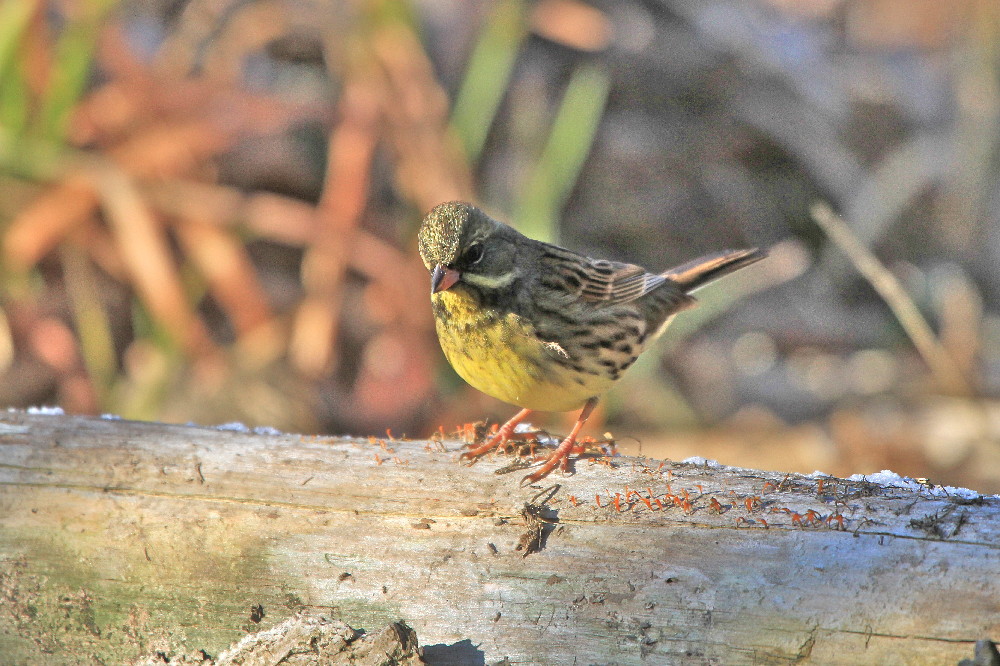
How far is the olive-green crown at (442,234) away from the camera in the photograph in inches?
152

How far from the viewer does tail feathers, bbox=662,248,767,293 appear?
194 inches

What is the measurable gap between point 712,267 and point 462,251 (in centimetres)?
158

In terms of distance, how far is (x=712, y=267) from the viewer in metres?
4.94

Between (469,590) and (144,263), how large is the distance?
5.22 metres

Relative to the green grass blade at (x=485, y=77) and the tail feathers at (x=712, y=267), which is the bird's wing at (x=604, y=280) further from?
the green grass blade at (x=485, y=77)

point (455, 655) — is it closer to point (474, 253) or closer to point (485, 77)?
point (474, 253)

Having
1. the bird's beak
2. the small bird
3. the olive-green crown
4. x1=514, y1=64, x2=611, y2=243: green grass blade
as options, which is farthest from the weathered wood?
x1=514, y1=64, x2=611, y2=243: green grass blade

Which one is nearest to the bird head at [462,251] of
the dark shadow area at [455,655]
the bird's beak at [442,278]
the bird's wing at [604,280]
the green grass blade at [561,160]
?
the bird's beak at [442,278]

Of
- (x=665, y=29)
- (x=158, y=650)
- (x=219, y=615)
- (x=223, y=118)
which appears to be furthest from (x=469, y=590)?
(x=665, y=29)

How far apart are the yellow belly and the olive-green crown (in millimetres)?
156

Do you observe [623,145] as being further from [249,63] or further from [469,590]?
[469,590]

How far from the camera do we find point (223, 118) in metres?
7.89

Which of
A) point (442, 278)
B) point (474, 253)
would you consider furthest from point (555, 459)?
point (474, 253)

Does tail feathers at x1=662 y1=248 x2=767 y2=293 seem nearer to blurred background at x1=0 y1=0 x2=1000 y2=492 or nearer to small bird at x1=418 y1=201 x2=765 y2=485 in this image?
small bird at x1=418 y1=201 x2=765 y2=485
